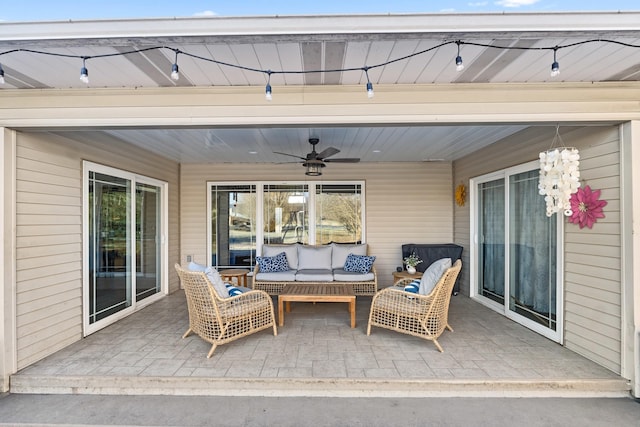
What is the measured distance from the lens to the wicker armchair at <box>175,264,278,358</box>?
321 centimetres

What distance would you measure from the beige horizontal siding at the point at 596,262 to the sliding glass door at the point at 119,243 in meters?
5.38

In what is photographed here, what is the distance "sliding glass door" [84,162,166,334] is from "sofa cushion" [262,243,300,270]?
6.23ft

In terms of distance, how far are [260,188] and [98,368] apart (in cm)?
406

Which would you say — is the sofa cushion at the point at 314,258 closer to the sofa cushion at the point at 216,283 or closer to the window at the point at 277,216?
the window at the point at 277,216

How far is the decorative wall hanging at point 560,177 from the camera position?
239 centimetres

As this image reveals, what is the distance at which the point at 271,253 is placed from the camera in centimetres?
588

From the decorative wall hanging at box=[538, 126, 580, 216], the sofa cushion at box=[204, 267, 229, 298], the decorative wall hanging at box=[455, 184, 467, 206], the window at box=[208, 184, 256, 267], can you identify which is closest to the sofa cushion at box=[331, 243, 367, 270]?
the window at box=[208, 184, 256, 267]

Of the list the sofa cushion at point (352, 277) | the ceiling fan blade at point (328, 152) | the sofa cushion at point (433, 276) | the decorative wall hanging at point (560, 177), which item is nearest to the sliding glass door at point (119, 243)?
the ceiling fan blade at point (328, 152)

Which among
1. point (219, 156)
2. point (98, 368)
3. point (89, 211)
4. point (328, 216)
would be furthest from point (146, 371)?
point (328, 216)

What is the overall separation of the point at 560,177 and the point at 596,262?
3.82 feet

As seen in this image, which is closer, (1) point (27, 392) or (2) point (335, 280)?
(1) point (27, 392)

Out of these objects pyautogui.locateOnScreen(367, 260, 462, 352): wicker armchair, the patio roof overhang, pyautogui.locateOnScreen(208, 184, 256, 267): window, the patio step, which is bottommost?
the patio step

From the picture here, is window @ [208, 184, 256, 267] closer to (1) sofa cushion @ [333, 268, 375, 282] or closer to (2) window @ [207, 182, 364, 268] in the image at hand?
(2) window @ [207, 182, 364, 268]

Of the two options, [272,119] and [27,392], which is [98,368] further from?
[272,119]
